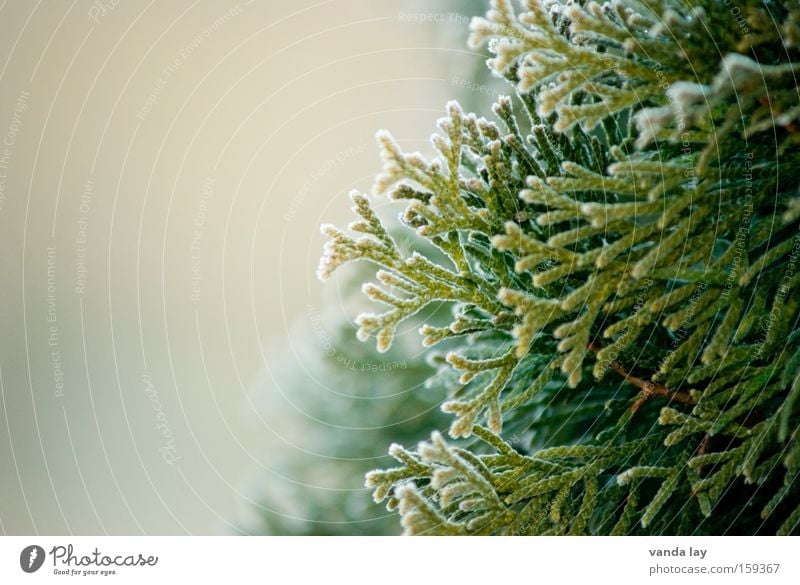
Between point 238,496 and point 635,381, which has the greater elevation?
point 635,381

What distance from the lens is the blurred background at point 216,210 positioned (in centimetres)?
Result: 121

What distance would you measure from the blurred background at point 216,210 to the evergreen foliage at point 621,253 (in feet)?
1.26

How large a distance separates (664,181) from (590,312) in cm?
16

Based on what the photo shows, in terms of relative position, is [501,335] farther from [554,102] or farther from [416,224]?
[554,102]

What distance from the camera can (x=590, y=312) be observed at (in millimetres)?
751
